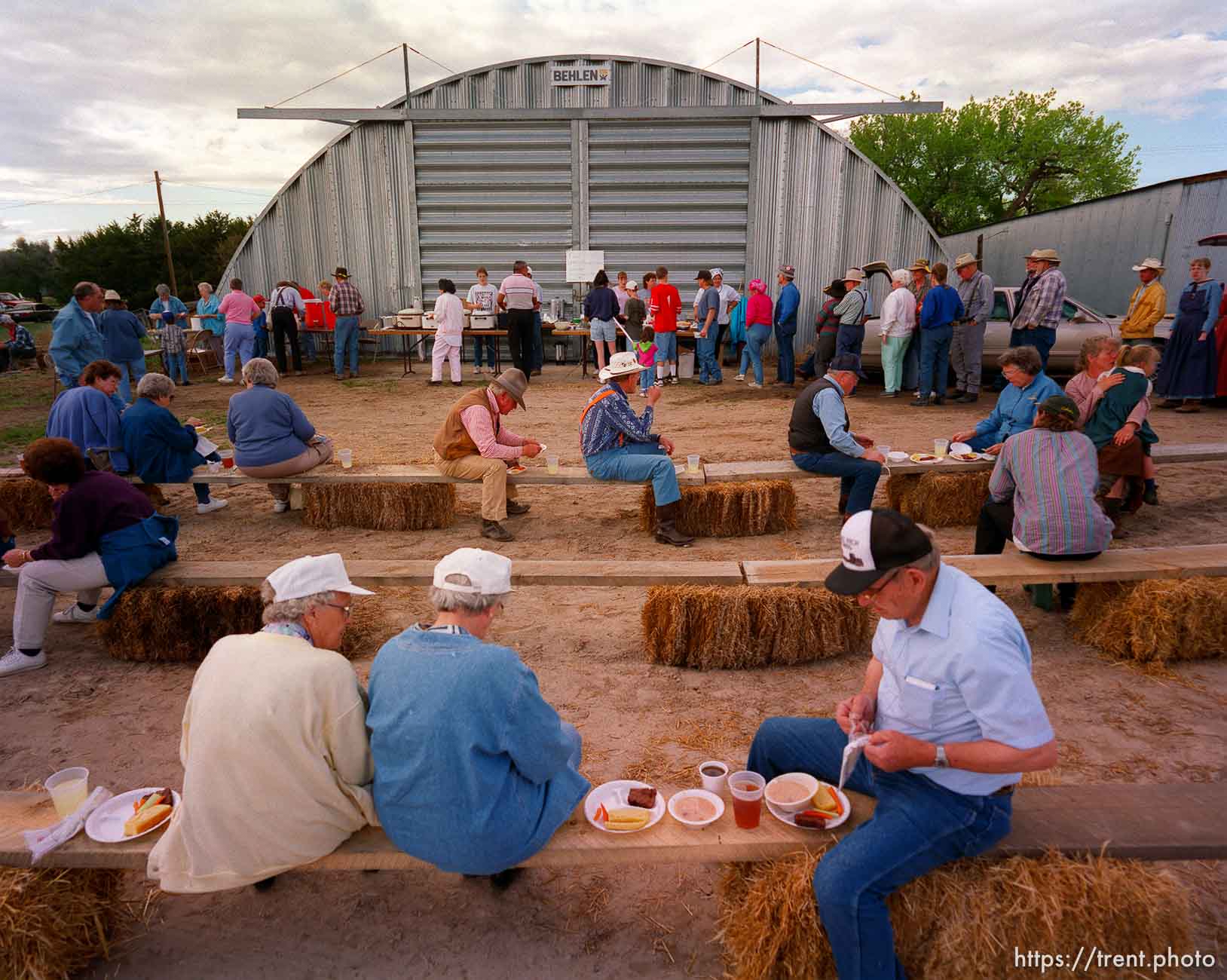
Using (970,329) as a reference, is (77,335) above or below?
below

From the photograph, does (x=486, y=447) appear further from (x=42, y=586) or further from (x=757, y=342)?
(x=757, y=342)

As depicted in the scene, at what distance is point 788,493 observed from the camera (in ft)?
20.7

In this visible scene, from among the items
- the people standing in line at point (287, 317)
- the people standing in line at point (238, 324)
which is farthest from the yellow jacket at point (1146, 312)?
the people standing in line at point (287, 317)

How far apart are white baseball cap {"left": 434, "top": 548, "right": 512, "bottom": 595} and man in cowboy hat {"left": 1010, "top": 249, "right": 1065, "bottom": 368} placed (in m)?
8.62

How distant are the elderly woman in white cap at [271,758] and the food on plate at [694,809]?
96 cm

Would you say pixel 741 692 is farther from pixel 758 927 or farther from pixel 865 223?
pixel 865 223

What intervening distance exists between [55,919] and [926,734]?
8.69ft

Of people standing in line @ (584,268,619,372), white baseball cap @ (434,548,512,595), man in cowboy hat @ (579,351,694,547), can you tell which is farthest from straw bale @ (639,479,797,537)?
people standing in line @ (584,268,619,372)

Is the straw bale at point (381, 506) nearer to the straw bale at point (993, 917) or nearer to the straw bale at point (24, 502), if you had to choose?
the straw bale at point (24, 502)

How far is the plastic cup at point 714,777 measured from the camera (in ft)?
8.45

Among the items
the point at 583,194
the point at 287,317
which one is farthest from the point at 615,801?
the point at 583,194

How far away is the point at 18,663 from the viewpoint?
170 inches

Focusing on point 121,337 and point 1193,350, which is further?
point 121,337

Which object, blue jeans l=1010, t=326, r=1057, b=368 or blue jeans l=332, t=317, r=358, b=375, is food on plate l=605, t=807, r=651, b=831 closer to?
blue jeans l=1010, t=326, r=1057, b=368
